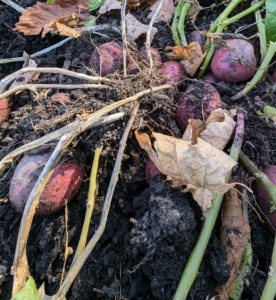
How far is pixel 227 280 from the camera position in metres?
1.11

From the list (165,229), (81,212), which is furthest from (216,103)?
(81,212)

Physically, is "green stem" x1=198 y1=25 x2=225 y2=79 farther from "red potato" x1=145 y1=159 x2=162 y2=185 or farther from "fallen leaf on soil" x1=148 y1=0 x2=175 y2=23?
"red potato" x1=145 y1=159 x2=162 y2=185

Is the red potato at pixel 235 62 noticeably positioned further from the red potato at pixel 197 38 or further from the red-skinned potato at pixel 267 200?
the red-skinned potato at pixel 267 200

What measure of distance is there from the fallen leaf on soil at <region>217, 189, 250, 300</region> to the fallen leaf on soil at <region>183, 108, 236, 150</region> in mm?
190

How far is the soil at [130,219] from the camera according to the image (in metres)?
1.09

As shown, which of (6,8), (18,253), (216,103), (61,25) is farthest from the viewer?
(6,8)

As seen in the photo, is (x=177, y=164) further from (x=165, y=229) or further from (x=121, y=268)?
(x=121, y=268)

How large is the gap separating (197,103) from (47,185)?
632 mm

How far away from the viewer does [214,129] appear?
4.07 feet

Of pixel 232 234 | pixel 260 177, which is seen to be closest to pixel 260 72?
pixel 260 177

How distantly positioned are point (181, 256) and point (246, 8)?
4.30 feet

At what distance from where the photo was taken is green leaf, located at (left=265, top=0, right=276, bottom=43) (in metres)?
1.46

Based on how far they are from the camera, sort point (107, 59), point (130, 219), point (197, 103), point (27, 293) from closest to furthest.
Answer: point (27, 293) → point (130, 219) → point (197, 103) → point (107, 59)

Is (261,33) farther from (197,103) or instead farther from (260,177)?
(260,177)
